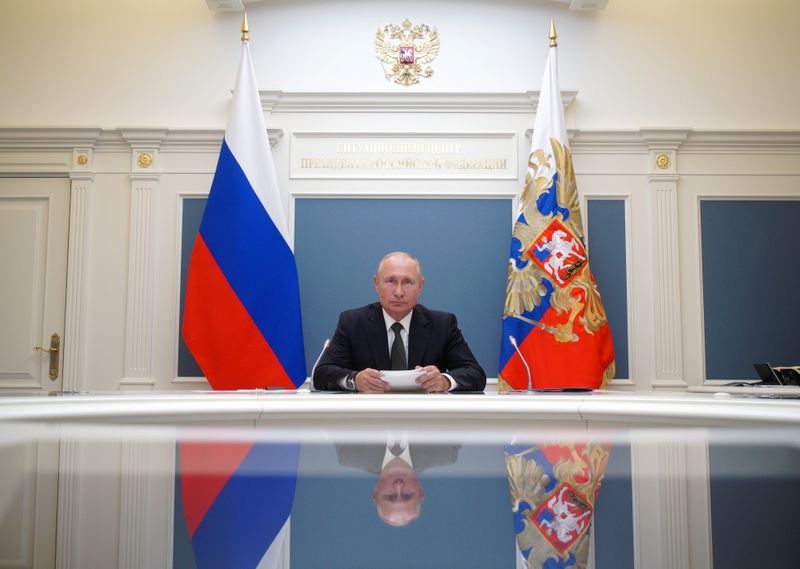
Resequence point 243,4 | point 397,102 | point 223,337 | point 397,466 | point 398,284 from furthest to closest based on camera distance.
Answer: point 243,4, point 397,102, point 223,337, point 398,284, point 397,466

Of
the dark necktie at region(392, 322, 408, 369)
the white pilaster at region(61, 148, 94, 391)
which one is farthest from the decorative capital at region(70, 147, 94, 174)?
the dark necktie at region(392, 322, 408, 369)

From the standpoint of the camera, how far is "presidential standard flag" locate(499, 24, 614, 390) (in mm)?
5066

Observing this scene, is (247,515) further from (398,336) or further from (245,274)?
(245,274)

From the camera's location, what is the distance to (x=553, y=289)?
16.8ft

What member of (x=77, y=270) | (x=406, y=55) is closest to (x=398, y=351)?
(x=406, y=55)

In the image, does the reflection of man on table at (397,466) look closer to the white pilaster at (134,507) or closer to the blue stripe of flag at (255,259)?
the white pilaster at (134,507)

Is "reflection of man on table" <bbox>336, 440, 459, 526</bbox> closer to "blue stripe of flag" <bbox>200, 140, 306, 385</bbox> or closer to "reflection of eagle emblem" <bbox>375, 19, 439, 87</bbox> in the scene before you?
"blue stripe of flag" <bbox>200, 140, 306, 385</bbox>

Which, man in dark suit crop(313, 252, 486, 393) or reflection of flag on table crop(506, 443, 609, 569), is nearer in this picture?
reflection of flag on table crop(506, 443, 609, 569)

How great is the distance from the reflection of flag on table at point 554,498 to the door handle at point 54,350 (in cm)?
517

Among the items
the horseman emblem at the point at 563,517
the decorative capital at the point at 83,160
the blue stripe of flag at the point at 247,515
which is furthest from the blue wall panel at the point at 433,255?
the horseman emblem at the point at 563,517

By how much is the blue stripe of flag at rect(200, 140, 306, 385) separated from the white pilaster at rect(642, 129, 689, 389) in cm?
258

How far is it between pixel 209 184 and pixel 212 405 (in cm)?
424

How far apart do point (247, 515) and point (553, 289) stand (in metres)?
4.54

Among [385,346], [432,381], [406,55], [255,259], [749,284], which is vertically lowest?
[432,381]
